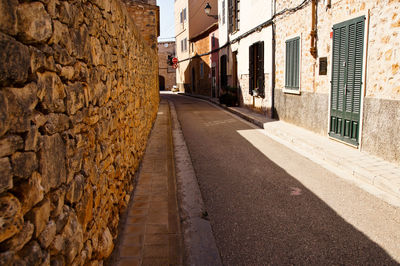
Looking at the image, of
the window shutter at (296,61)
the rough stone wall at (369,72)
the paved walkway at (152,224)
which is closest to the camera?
the paved walkway at (152,224)

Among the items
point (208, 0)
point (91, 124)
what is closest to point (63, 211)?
point (91, 124)

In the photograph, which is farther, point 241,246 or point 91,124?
point 241,246

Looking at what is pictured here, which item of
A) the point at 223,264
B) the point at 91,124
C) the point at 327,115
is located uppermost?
the point at 91,124

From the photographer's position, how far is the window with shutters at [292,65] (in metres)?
9.24

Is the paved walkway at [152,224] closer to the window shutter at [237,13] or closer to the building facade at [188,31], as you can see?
the window shutter at [237,13]

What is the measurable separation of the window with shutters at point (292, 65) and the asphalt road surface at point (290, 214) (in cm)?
345

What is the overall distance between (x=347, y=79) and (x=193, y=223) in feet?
15.8

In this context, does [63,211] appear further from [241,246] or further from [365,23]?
[365,23]

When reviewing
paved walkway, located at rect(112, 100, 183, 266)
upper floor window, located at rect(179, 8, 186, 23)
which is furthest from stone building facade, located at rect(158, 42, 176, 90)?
→ paved walkway, located at rect(112, 100, 183, 266)

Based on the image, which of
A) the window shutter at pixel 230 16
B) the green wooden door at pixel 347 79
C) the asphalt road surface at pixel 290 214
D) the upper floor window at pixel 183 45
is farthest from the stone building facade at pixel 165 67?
the asphalt road surface at pixel 290 214

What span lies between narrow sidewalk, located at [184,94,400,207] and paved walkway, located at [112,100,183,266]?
9.17 ft

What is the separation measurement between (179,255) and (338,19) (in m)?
6.28

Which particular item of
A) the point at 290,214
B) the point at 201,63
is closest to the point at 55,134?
the point at 290,214

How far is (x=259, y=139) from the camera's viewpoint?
27.7 ft
